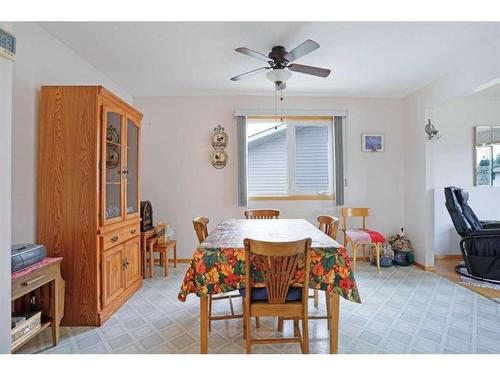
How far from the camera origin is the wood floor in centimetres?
277

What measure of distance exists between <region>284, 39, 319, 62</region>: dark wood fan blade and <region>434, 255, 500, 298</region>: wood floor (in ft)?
9.79

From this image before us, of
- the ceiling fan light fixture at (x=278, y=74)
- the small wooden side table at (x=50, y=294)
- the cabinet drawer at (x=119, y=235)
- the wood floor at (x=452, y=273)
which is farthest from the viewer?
the wood floor at (x=452, y=273)

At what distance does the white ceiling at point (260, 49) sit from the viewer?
2.22m

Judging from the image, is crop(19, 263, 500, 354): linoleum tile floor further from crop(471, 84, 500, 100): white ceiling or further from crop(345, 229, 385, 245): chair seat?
crop(471, 84, 500, 100): white ceiling

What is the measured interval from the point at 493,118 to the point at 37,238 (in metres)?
6.04

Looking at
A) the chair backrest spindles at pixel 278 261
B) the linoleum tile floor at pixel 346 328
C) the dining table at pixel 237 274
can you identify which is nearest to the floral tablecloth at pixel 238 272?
the dining table at pixel 237 274

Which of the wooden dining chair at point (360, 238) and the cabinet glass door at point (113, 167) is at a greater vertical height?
the cabinet glass door at point (113, 167)

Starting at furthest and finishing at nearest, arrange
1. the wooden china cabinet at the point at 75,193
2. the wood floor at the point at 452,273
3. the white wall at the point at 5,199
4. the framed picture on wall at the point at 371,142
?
the framed picture on wall at the point at 371,142, the wood floor at the point at 452,273, the wooden china cabinet at the point at 75,193, the white wall at the point at 5,199

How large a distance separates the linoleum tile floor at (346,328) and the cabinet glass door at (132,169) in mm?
958

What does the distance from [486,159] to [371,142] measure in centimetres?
183

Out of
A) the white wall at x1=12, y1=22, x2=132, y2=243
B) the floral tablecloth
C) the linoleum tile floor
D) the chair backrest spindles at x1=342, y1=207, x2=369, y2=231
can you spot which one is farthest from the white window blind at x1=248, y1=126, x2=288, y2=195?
the white wall at x1=12, y1=22, x2=132, y2=243

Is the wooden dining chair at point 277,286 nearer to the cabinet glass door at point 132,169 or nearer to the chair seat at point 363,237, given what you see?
the cabinet glass door at point 132,169

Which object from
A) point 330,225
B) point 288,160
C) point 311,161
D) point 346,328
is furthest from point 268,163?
point 346,328

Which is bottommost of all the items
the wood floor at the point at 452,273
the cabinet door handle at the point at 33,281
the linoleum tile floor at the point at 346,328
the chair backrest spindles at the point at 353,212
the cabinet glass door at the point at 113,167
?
the linoleum tile floor at the point at 346,328
